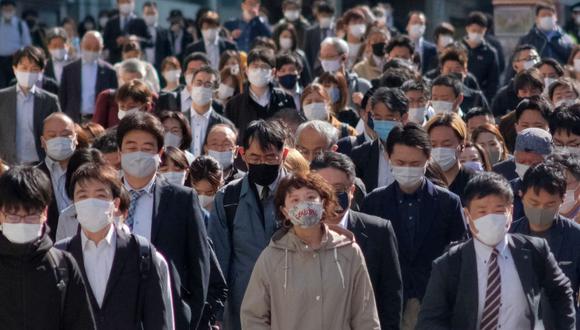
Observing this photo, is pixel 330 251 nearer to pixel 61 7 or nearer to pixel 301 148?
pixel 301 148

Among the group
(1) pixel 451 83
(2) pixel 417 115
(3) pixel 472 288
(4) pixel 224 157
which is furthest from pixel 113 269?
(1) pixel 451 83

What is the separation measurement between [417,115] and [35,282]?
20.6 feet

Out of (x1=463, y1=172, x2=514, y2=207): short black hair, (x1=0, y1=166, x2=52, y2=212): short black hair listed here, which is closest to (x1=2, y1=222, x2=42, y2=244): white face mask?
(x1=0, y1=166, x2=52, y2=212): short black hair

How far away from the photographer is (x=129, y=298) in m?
7.77

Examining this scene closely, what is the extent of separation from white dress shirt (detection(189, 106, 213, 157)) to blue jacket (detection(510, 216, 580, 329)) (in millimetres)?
5710

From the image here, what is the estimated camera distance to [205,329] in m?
8.83

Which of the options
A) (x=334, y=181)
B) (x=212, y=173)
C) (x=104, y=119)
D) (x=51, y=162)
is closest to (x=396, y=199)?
(x=334, y=181)

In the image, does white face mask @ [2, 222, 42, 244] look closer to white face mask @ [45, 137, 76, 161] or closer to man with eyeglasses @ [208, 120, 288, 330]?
man with eyeglasses @ [208, 120, 288, 330]

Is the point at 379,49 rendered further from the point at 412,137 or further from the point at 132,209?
the point at 132,209

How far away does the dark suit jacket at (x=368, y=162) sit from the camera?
35.6 feet

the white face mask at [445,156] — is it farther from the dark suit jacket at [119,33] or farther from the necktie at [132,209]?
the dark suit jacket at [119,33]

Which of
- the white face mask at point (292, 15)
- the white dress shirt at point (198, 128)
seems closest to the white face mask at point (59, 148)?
the white dress shirt at point (198, 128)

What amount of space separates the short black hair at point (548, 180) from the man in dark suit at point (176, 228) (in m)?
1.88

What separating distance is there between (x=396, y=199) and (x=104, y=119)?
574cm
